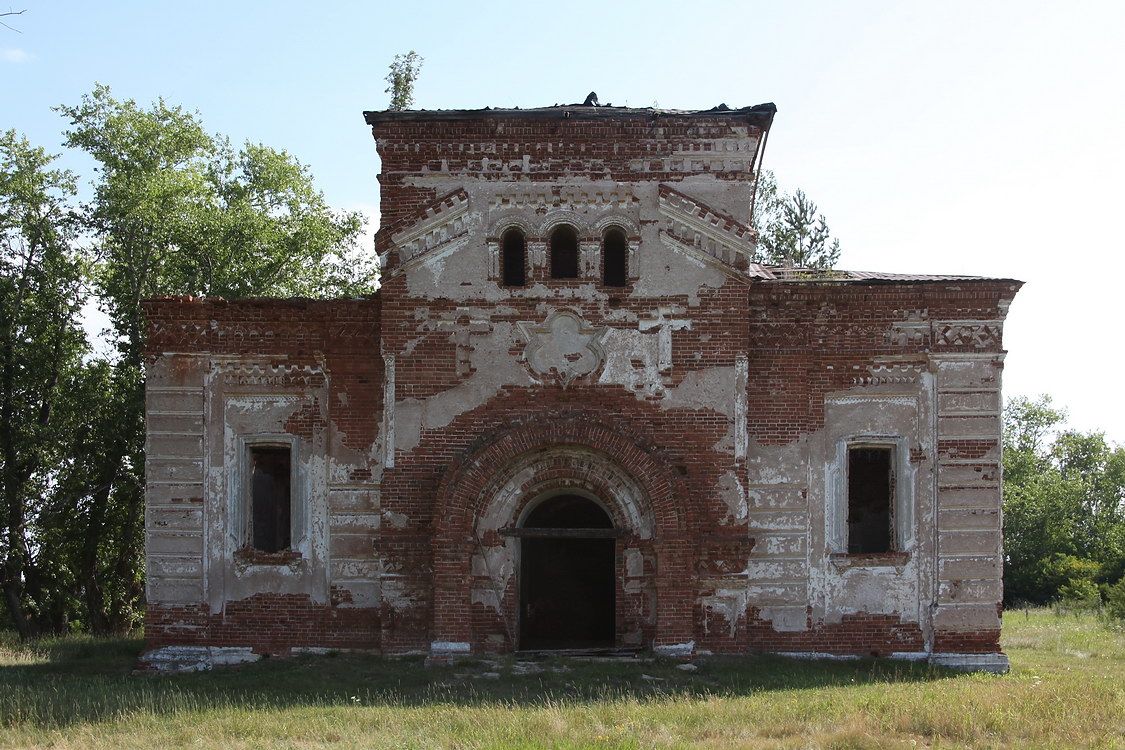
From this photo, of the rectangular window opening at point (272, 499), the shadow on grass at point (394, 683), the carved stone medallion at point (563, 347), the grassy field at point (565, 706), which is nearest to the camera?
the grassy field at point (565, 706)

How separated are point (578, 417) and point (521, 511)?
1540 mm

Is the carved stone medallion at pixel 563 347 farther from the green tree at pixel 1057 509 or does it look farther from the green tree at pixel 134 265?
the green tree at pixel 1057 509

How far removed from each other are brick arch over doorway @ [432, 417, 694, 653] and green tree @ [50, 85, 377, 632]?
10897mm

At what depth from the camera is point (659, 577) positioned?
15273 mm

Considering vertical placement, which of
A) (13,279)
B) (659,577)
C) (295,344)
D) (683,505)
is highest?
(13,279)

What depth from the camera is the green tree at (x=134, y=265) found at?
78.8 ft

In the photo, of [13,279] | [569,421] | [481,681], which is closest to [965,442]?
[569,421]

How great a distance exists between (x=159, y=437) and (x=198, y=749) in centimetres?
637

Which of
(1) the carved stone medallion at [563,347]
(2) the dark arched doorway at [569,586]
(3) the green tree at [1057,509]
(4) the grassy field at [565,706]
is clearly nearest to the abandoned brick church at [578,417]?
(1) the carved stone medallion at [563,347]

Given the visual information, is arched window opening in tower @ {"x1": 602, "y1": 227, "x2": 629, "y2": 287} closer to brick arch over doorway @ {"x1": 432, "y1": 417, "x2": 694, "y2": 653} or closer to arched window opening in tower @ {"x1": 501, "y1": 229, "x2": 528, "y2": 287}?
arched window opening in tower @ {"x1": 501, "y1": 229, "x2": 528, "y2": 287}

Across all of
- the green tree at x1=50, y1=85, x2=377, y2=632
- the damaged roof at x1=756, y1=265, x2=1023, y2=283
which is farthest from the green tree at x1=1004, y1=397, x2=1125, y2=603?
the green tree at x1=50, y1=85, x2=377, y2=632

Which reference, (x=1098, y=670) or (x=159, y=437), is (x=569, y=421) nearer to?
(x=159, y=437)

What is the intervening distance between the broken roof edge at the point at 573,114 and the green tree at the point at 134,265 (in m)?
10.4

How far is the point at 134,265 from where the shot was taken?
84.0ft
